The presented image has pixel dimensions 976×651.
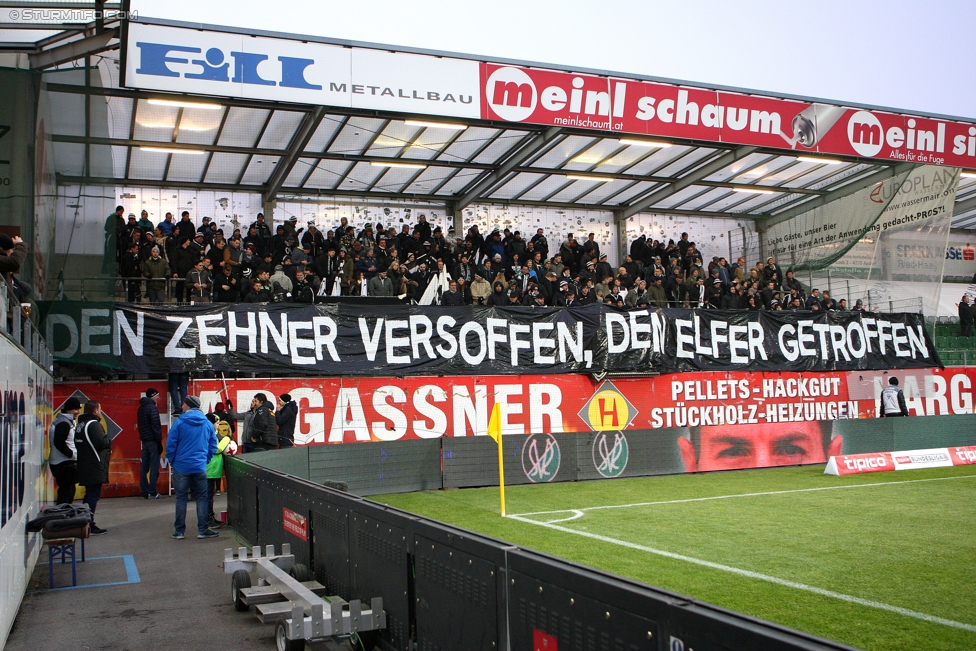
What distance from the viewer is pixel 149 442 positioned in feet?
54.6

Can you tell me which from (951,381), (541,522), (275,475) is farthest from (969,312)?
(275,475)

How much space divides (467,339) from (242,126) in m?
8.89

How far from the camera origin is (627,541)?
37.4 ft

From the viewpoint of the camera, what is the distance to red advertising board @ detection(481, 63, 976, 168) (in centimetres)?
2212

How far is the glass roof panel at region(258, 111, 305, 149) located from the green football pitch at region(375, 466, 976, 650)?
36.1 feet

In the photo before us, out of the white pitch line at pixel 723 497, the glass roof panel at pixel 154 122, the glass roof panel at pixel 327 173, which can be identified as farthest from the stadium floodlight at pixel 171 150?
the white pitch line at pixel 723 497

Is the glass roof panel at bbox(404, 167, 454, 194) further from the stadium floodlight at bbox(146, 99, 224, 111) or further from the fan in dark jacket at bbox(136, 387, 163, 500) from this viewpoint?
the fan in dark jacket at bbox(136, 387, 163, 500)

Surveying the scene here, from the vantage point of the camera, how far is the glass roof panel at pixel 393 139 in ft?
76.4

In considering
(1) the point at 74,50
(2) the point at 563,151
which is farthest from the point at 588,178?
(1) the point at 74,50

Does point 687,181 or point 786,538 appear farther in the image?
point 687,181

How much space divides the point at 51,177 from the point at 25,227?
7.63 feet

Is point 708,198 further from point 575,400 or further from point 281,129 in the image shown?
point 281,129

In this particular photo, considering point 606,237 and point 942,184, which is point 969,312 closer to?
point 942,184

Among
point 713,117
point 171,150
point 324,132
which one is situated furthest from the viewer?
point 171,150
